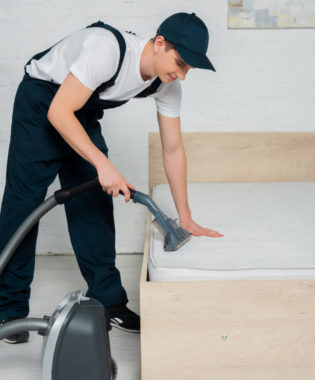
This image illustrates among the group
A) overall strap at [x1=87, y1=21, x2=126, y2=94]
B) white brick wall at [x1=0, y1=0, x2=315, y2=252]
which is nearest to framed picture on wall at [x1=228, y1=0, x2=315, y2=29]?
white brick wall at [x1=0, y1=0, x2=315, y2=252]

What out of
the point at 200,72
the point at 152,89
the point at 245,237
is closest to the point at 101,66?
the point at 152,89

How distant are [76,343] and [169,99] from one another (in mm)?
879

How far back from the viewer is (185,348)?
4.68 ft

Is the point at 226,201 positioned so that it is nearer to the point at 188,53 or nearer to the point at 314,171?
the point at 314,171

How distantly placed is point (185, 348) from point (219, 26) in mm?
1730

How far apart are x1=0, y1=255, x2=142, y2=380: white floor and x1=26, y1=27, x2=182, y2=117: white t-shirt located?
85 centimetres

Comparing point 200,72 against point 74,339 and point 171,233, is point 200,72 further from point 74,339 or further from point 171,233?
point 74,339

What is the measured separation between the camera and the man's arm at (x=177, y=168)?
174cm

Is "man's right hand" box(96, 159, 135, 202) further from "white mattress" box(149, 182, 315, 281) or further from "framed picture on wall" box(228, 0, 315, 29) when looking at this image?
"framed picture on wall" box(228, 0, 315, 29)

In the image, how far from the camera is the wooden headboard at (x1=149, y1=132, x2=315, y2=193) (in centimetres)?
266

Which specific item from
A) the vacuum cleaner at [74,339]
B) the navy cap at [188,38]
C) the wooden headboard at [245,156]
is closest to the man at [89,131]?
the navy cap at [188,38]

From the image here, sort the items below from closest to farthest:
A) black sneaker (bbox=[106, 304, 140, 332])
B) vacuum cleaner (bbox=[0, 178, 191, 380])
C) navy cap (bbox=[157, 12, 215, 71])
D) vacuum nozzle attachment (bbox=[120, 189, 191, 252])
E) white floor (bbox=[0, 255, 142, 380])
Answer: vacuum cleaner (bbox=[0, 178, 191, 380]) < navy cap (bbox=[157, 12, 215, 71]) < vacuum nozzle attachment (bbox=[120, 189, 191, 252]) < white floor (bbox=[0, 255, 142, 380]) < black sneaker (bbox=[106, 304, 140, 332])

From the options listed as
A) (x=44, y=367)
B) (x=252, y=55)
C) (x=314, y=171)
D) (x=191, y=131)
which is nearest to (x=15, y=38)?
(x=191, y=131)

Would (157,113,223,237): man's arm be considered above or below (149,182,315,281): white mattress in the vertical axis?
above
